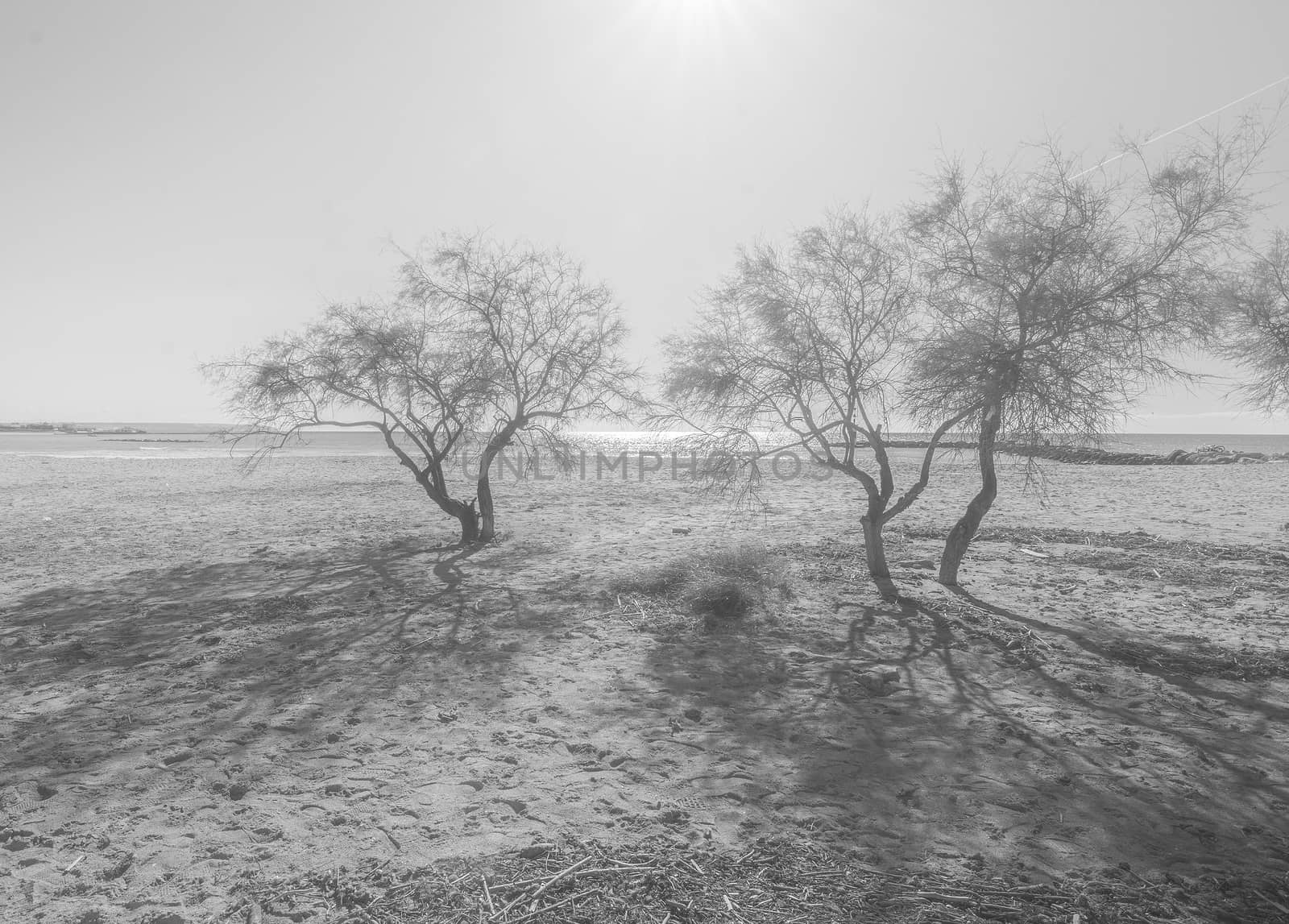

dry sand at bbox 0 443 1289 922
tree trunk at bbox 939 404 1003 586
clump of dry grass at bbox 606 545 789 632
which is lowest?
dry sand at bbox 0 443 1289 922

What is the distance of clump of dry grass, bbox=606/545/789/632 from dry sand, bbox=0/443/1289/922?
0.56ft

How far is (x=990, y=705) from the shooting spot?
570 centimetres

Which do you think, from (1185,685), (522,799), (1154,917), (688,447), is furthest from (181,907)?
(688,447)

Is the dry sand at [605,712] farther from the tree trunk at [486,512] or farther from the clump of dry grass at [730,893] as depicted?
the tree trunk at [486,512]

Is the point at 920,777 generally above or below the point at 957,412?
below

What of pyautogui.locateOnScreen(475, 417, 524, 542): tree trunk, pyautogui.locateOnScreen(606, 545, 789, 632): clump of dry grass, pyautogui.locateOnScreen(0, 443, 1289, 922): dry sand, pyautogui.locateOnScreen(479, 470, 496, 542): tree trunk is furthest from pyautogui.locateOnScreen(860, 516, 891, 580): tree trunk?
pyautogui.locateOnScreen(479, 470, 496, 542): tree trunk

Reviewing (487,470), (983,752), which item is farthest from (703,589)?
(487,470)

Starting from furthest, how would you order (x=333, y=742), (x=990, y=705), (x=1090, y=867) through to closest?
1. (x=990, y=705)
2. (x=333, y=742)
3. (x=1090, y=867)

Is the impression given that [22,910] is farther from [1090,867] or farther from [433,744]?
[1090,867]

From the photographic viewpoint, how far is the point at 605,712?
5.52 metres

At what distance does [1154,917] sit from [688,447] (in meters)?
7.57

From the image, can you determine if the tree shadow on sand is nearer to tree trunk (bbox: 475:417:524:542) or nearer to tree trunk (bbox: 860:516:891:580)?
tree trunk (bbox: 860:516:891:580)

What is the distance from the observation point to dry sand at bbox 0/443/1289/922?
12.5 feet

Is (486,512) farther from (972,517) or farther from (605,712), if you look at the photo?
(605,712)
